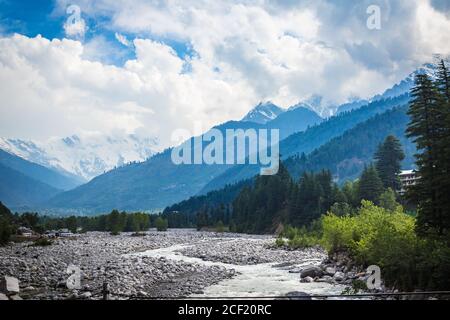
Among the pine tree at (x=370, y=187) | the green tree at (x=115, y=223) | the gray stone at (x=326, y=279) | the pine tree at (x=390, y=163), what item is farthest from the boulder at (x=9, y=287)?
the green tree at (x=115, y=223)

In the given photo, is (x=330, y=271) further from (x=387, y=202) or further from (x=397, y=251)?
(x=387, y=202)

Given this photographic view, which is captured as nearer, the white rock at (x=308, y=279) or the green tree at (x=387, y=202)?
the white rock at (x=308, y=279)

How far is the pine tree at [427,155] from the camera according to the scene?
87.3 ft

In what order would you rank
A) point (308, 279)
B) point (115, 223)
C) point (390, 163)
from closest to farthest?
1. point (308, 279)
2. point (390, 163)
3. point (115, 223)

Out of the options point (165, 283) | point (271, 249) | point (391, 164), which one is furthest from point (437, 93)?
point (391, 164)

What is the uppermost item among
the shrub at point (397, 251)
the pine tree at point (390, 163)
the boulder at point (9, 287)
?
the pine tree at point (390, 163)

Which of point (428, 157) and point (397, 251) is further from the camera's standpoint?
point (428, 157)

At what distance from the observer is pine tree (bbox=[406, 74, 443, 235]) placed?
26609 millimetres

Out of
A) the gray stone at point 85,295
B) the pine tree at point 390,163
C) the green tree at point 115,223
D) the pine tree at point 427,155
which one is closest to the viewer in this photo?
the gray stone at point 85,295

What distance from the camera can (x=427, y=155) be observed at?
27.8 metres

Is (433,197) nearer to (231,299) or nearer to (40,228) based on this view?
(231,299)

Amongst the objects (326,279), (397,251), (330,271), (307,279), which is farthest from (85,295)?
(330,271)

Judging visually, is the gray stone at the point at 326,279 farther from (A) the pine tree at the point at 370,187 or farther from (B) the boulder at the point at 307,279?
(A) the pine tree at the point at 370,187
